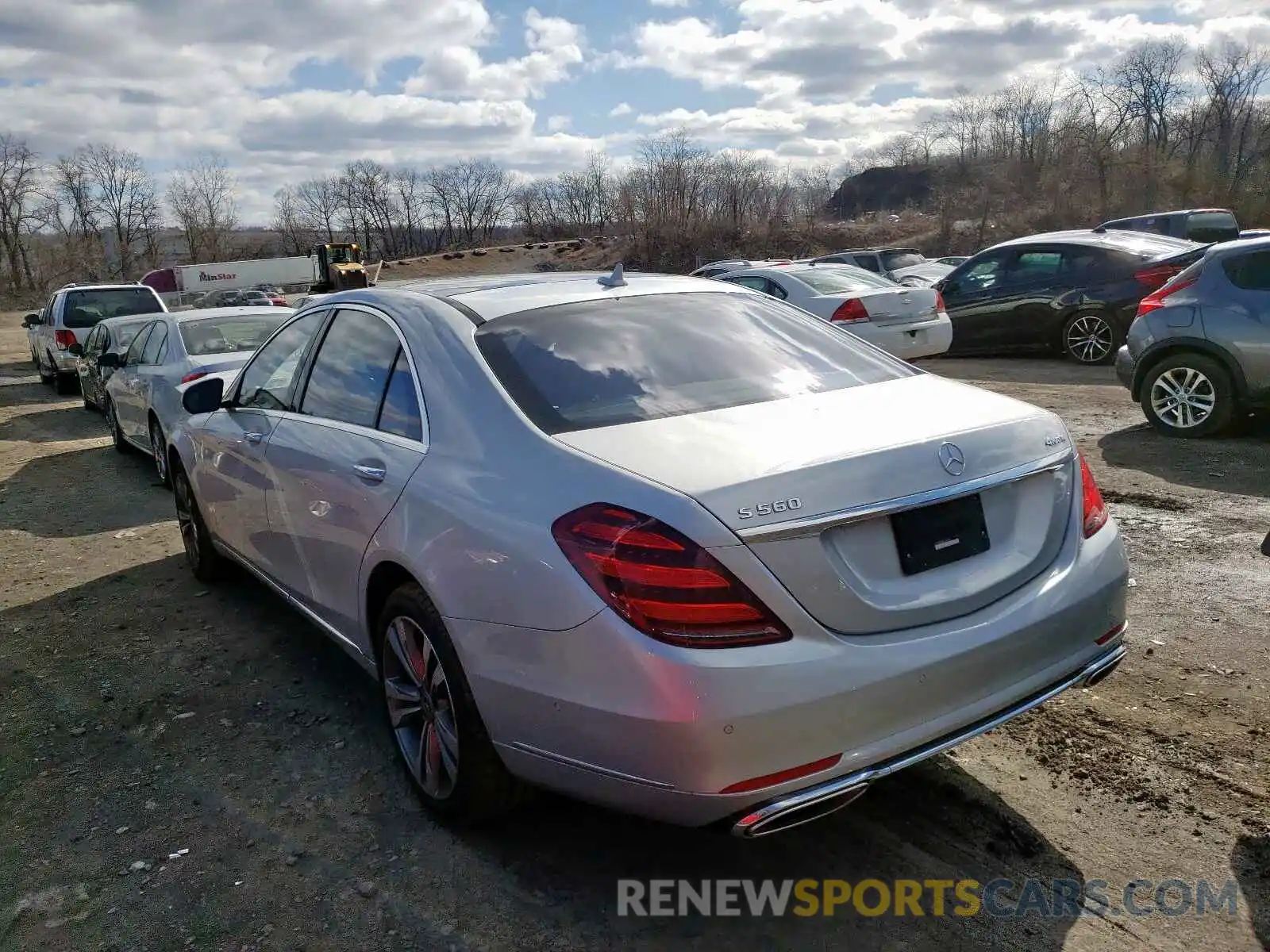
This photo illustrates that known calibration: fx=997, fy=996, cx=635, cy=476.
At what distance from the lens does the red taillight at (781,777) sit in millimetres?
2281

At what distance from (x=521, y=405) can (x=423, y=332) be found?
68 centimetres

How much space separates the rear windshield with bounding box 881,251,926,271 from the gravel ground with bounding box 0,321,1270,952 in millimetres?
19468

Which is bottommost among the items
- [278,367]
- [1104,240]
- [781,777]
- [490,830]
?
[490,830]

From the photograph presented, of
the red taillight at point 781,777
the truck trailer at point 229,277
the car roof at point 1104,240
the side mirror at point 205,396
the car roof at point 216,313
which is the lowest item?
the red taillight at point 781,777

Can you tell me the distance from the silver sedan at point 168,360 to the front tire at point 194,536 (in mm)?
1981

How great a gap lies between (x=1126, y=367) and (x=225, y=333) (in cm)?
767

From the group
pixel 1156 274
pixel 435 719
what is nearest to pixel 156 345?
pixel 435 719

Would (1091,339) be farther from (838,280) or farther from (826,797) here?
(826,797)

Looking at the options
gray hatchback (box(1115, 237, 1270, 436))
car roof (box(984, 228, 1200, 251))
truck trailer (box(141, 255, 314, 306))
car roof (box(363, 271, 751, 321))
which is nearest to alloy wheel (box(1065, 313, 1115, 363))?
car roof (box(984, 228, 1200, 251))

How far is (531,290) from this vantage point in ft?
12.1

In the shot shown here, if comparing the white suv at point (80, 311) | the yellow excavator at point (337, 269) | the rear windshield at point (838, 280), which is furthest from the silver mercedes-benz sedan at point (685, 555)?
the yellow excavator at point (337, 269)

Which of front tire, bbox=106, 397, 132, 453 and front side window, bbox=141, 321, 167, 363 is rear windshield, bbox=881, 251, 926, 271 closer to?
front tire, bbox=106, 397, 132, 453

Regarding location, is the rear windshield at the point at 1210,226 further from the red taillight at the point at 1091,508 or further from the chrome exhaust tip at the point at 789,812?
the chrome exhaust tip at the point at 789,812

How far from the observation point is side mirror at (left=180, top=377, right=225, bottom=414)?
491 centimetres
